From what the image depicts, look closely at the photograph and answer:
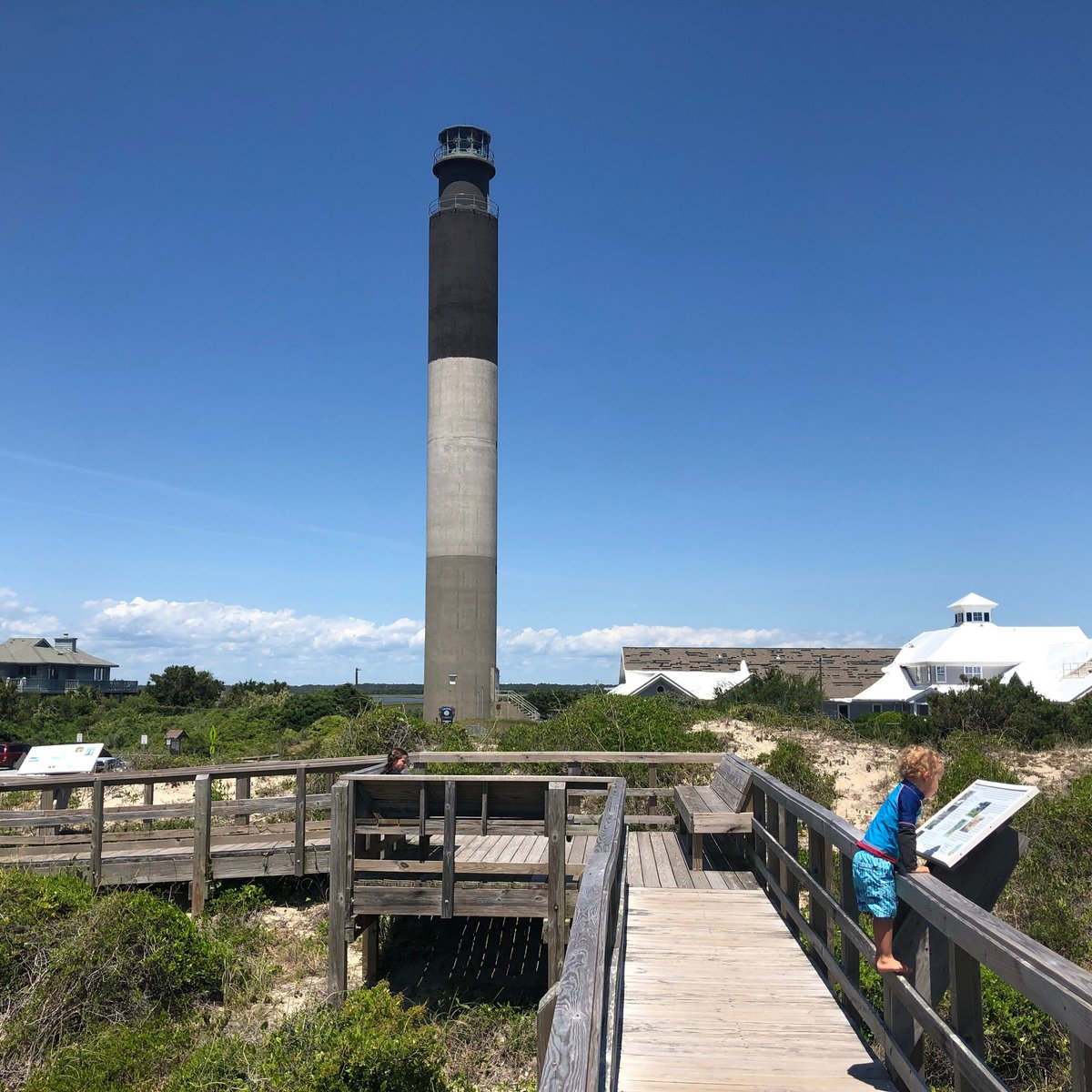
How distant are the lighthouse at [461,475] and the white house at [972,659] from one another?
802 inches

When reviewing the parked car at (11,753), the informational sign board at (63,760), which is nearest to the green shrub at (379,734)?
the informational sign board at (63,760)

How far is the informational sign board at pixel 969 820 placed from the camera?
4.09 m

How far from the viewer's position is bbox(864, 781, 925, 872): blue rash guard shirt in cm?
423

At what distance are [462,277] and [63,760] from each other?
24299mm

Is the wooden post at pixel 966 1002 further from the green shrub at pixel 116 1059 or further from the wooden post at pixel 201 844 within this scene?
the wooden post at pixel 201 844

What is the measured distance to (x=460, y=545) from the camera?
117ft

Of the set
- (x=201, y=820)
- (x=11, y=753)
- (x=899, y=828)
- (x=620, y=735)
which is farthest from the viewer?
(x=11, y=753)

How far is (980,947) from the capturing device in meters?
3.18

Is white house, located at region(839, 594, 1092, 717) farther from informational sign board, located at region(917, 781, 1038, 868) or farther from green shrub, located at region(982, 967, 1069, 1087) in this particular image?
informational sign board, located at region(917, 781, 1038, 868)

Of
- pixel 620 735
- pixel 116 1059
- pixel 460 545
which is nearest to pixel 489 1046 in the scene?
pixel 116 1059

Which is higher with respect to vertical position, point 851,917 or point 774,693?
point 851,917

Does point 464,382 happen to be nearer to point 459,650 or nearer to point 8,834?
point 459,650

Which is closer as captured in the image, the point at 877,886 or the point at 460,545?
the point at 877,886

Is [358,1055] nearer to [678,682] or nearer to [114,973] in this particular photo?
[114,973]
